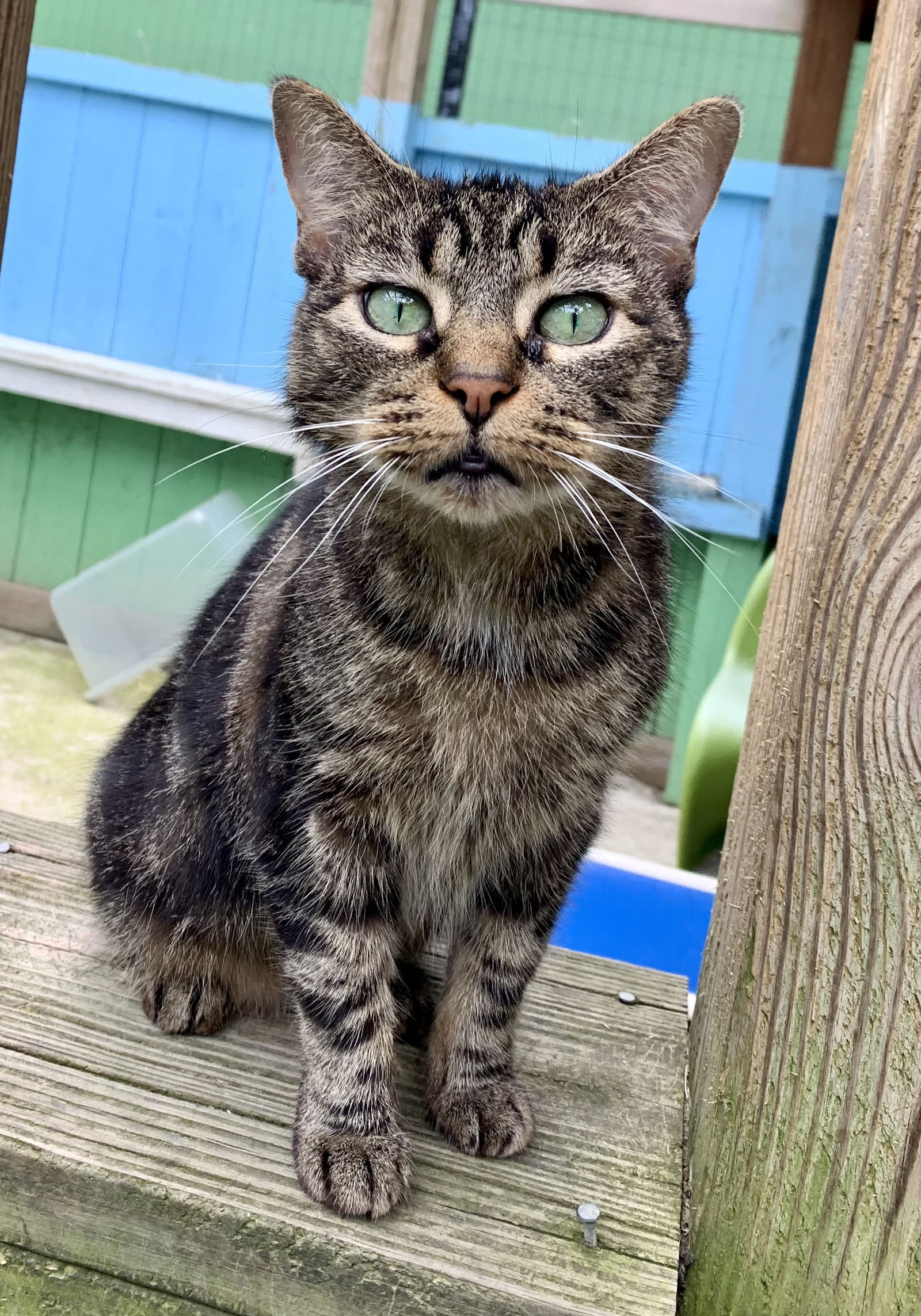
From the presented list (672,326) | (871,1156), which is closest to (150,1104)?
(871,1156)

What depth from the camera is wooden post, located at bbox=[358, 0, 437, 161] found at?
6.56 feet

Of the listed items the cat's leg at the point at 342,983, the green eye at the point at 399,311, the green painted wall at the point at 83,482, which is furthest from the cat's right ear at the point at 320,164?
the green painted wall at the point at 83,482

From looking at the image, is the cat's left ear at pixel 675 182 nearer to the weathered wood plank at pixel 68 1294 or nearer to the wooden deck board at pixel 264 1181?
the wooden deck board at pixel 264 1181

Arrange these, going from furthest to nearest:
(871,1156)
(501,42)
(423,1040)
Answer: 1. (501,42)
2. (423,1040)
3. (871,1156)

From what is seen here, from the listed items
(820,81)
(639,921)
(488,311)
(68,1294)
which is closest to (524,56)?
(820,81)

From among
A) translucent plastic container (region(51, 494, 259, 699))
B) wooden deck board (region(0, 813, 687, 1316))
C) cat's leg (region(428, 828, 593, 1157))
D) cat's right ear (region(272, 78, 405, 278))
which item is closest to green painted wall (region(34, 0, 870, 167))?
translucent plastic container (region(51, 494, 259, 699))

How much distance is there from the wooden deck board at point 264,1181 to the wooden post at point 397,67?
1.52 m

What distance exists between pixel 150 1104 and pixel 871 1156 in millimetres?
616

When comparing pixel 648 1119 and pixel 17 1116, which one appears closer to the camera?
pixel 17 1116

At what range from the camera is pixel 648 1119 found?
1.15 metres

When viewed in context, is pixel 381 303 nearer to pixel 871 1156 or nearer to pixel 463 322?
pixel 463 322

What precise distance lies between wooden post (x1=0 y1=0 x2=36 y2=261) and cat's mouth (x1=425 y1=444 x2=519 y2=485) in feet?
1.64

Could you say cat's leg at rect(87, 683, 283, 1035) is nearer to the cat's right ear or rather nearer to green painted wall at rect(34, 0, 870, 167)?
the cat's right ear

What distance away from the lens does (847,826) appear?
87cm
